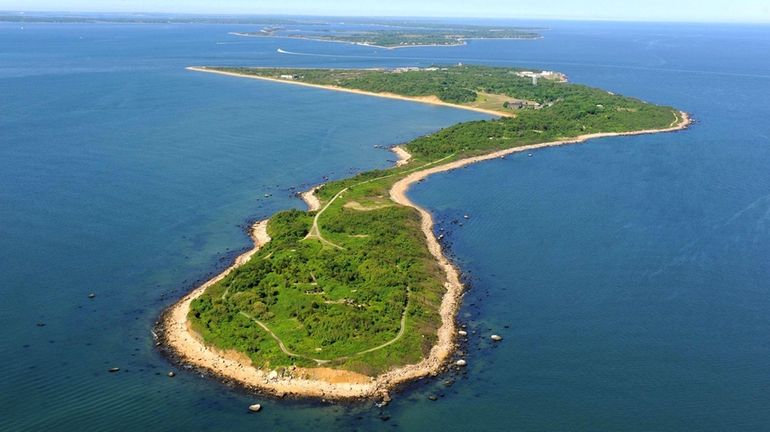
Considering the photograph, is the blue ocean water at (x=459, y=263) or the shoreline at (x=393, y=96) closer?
the blue ocean water at (x=459, y=263)

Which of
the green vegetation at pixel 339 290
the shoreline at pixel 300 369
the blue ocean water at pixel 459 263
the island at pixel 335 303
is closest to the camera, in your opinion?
the blue ocean water at pixel 459 263

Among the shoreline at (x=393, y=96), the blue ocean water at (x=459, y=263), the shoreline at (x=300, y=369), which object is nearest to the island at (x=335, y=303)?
the shoreline at (x=300, y=369)

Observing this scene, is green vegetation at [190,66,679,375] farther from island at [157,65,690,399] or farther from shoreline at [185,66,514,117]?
shoreline at [185,66,514,117]

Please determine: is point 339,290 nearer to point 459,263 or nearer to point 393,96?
point 459,263

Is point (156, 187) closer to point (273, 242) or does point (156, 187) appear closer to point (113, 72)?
point (273, 242)

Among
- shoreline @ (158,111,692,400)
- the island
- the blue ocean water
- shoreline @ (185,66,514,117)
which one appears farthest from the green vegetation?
shoreline @ (185,66,514,117)

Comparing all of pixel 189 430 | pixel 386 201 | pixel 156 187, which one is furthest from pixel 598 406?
pixel 156 187

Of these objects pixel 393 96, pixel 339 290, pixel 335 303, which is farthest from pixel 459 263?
pixel 393 96

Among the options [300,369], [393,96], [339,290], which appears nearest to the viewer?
[300,369]

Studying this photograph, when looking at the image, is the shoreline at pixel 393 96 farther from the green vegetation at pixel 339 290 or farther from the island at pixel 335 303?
the island at pixel 335 303
